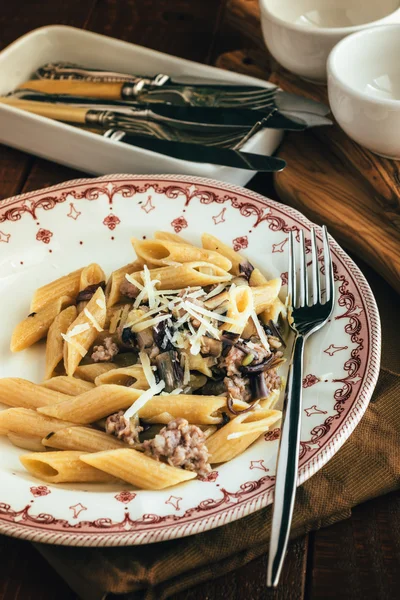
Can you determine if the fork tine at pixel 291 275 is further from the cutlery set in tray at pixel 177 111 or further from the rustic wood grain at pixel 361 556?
the rustic wood grain at pixel 361 556

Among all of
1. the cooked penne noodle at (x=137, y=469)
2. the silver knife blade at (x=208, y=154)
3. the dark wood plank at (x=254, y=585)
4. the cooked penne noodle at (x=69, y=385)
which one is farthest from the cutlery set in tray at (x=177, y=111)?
the dark wood plank at (x=254, y=585)

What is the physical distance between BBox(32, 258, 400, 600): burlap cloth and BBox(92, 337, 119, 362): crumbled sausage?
54cm

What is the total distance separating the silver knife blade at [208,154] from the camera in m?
2.58

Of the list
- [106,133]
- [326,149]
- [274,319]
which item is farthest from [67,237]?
[326,149]

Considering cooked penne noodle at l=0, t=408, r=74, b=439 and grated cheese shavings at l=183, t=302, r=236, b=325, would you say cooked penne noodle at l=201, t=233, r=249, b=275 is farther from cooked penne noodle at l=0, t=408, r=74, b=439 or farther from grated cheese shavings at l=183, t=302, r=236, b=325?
cooked penne noodle at l=0, t=408, r=74, b=439

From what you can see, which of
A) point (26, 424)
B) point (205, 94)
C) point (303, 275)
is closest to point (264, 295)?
point (303, 275)

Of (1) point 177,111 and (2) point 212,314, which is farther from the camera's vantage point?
(1) point 177,111

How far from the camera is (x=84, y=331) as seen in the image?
7.02 feet

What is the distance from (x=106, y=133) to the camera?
9.12ft

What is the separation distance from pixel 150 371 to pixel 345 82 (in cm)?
Result: 121

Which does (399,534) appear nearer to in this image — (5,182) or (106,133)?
(106,133)

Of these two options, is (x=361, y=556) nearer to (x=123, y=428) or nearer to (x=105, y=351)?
(x=123, y=428)

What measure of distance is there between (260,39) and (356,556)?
2331mm

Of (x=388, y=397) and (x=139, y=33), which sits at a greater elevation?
(x=139, y=33)
